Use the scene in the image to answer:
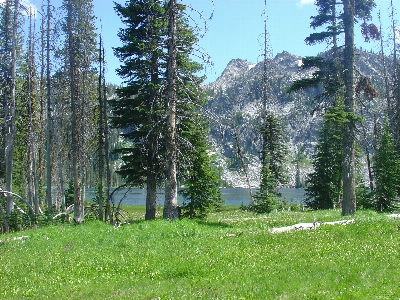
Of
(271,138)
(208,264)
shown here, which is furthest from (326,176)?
(208,264)

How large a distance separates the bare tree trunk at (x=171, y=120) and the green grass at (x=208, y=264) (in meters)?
2.17

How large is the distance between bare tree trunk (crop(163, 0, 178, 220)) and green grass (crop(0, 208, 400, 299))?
2.17m

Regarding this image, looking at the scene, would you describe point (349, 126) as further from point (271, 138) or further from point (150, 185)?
point (271, 138)

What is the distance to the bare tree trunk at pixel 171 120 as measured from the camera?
1602 cm

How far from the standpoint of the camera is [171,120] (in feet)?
53.1

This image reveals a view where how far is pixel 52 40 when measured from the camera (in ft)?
81.8

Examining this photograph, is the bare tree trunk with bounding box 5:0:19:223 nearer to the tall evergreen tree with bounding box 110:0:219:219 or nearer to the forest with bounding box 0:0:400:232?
the forest with bounding box 0:0:400:232

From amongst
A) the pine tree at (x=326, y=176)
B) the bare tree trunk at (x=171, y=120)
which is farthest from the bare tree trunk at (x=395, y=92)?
the bare tree trunk at (x=171, y=120)

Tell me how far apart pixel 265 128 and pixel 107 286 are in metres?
36.4

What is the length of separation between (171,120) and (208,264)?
26.2 feet

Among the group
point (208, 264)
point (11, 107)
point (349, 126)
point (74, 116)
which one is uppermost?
point (11, 107)

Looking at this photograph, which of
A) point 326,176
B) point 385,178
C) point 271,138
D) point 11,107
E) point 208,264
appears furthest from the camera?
point 271,138

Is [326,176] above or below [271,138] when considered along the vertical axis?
below

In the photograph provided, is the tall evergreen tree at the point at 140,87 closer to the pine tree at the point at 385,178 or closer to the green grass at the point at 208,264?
the green grass at the point at 208,264
